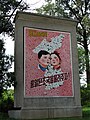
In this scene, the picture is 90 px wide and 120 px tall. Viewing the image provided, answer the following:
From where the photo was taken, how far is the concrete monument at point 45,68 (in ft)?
27.0

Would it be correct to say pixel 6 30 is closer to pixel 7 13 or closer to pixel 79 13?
pixel 7 13

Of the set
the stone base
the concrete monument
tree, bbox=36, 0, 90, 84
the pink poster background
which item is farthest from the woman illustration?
tree, bbox=36, 0, 90, 84

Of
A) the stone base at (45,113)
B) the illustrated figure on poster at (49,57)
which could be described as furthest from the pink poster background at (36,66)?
the stone base at (45,113)

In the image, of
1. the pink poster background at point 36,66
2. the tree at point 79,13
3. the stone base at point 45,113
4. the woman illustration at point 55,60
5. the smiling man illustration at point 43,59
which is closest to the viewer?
the stone base at point 45,113

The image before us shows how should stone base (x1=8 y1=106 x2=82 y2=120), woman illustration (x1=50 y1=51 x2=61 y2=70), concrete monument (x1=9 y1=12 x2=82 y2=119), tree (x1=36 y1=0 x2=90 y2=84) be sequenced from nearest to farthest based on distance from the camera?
stone base (x1=8 y1=106 x2=82 y2=120)
concrete monument (x1=9 y1=12 x2=82 y2=119)
woman illustration (x1=50 y1=51 x2=61 y2=70)
tree (x1=36 y1=0 x2=90 y2=84)

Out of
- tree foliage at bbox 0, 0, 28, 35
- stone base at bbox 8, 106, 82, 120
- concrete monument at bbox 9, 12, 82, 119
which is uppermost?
tree foliage at bbox 0, 0, 28, 35

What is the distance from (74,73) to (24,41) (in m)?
2.54

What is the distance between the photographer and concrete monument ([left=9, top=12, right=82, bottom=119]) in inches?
324

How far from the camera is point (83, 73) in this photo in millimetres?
17531

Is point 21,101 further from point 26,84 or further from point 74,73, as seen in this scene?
point 74,73

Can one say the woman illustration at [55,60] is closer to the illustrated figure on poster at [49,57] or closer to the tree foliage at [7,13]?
the illustrated figure on poster at [49,57]

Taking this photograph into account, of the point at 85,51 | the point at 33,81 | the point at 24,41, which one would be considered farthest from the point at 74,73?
the point at 85,51

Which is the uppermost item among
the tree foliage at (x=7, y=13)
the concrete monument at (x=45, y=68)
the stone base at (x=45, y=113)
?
the tree foliage at (x=7, y=13)

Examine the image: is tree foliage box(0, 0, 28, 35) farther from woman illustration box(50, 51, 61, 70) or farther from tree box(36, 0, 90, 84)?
tree box(36, 0, 90, 84)
